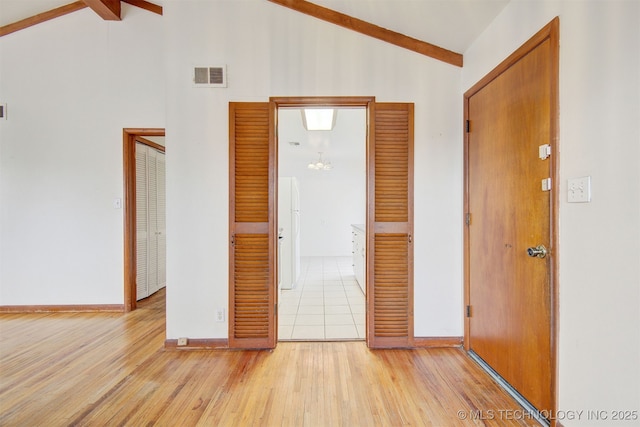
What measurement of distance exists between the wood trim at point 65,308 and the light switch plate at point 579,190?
4.07 m

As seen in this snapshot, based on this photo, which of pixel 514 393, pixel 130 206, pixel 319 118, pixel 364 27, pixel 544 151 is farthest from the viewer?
pixel 319 118

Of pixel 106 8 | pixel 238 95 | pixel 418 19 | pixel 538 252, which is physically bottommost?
pixel 538 252

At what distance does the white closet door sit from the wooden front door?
3647 mm

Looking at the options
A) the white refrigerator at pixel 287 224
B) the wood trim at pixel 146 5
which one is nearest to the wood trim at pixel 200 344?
the white refrigerator at pixel 287 224

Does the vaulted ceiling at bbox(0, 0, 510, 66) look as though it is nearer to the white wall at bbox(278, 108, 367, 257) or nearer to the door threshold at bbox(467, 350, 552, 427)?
the door threshold at bbox(467, 350, 552, 427)

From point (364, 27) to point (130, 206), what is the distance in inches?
121

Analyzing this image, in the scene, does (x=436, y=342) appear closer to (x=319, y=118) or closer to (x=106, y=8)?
(x=319, y=118)

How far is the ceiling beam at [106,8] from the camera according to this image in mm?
2928

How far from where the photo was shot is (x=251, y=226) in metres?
2.41

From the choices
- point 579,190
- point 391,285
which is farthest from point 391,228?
point 579,190

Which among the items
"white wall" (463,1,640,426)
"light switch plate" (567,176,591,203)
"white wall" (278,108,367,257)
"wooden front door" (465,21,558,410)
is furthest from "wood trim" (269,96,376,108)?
"white wall" (278,108,367,257)

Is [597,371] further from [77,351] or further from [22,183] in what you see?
[22,183]

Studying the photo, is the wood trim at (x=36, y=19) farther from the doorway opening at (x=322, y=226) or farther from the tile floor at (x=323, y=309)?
the tile floor at (x=323, y=309)

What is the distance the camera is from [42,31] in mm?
3248
